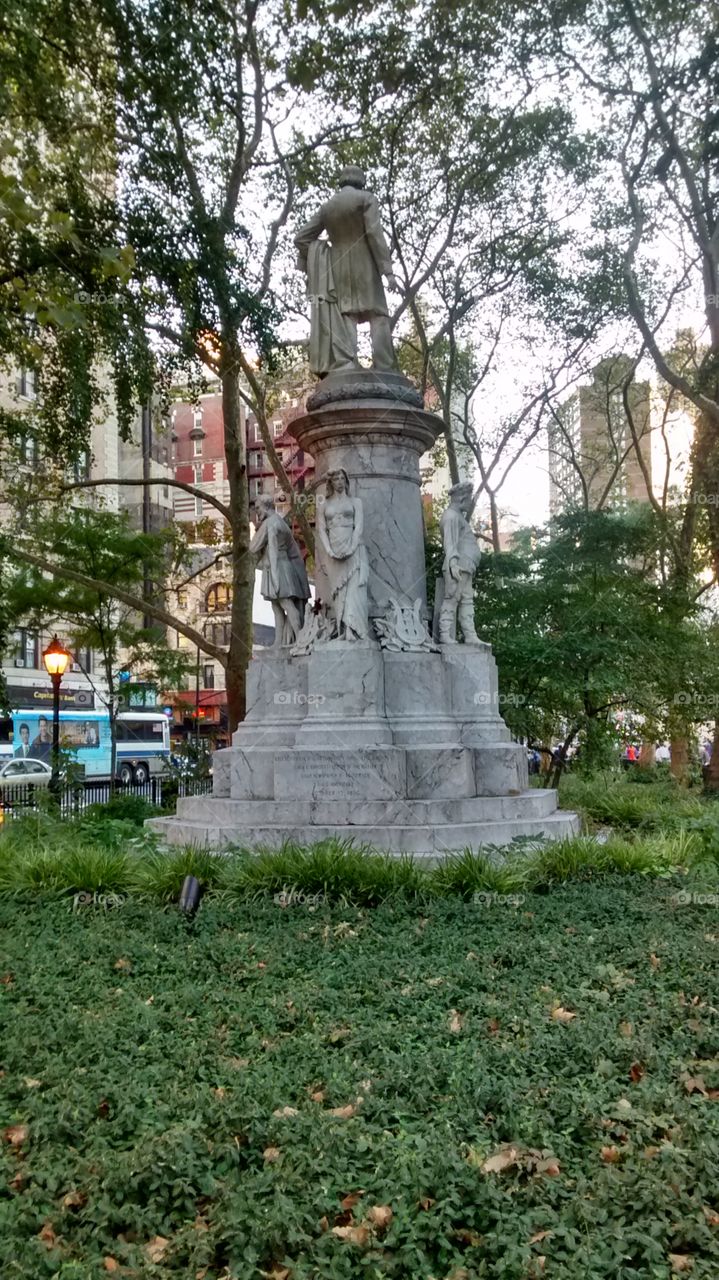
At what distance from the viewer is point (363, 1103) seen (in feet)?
13.8

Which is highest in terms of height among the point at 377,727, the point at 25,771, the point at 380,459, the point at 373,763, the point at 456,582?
the point at 380,459

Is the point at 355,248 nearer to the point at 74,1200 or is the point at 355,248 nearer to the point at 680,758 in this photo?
the point at 74,1200

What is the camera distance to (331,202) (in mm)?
11781

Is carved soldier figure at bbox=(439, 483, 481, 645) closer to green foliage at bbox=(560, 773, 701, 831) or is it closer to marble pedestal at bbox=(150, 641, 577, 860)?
marble pedestal at bbox=(150, 641, 577, 860)

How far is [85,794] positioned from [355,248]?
36.9 feet

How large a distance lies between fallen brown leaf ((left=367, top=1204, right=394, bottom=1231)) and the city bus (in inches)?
1069

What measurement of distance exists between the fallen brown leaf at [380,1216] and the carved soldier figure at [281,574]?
835cm

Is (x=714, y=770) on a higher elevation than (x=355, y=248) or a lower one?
lower

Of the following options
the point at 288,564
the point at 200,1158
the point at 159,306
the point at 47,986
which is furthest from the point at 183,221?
the point at 200,1158

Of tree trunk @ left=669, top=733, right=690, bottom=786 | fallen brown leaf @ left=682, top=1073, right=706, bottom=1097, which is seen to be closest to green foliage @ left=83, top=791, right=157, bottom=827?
fallen brown leaf @ left=682, top=1073, right=706, bottom=1097

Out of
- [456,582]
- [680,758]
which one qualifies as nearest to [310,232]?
[456,582]

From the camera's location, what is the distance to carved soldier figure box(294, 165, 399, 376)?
11.7m

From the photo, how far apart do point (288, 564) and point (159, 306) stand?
5.27 meters

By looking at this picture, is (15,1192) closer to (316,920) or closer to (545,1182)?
(545,1182)
